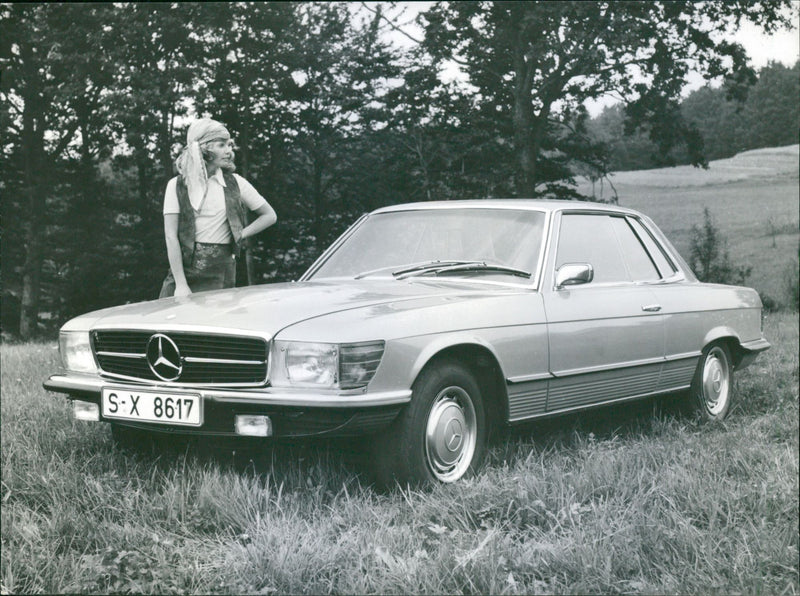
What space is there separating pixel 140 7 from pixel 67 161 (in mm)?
7196

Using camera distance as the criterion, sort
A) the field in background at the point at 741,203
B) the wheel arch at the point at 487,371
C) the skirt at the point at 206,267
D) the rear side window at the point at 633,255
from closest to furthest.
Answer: the wheel arch at the point at 487,371 → the skirt at the point at 206,267 → the rear side window at the point at 633,255 → the field in background at the point at 741,203

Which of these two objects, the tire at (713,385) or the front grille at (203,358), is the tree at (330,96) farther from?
the front grille at (203,358)

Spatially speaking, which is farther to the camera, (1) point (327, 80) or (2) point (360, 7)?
(1) point (327, 80)

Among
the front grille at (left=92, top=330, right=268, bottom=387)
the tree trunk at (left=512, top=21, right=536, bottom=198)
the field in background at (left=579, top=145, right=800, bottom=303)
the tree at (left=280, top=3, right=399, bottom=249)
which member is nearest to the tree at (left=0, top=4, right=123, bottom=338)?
the tree at (left=280, top=3, right=399, bottom=249)

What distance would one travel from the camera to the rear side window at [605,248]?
→ 544 centimetres

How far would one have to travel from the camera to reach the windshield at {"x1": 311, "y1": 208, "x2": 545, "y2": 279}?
5098 millimetres

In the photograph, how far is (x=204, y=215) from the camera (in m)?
5.60

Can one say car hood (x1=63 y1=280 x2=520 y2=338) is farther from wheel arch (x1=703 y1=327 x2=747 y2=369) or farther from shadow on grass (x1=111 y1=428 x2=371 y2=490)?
wheel arch (x1=703 y1=327 x2=747 y2=369)

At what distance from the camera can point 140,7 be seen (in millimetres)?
24797

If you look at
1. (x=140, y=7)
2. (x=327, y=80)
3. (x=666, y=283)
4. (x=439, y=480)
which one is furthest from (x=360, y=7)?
(x=439, y=480)

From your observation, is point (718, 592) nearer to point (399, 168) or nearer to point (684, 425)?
point (684, 425)

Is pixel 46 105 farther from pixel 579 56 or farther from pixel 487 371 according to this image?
pixel 487 371

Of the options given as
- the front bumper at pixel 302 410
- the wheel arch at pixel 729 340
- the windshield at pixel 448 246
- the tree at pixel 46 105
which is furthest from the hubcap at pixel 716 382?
the tree at pixel 46 105

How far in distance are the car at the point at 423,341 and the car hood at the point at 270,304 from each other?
1 centimetres
